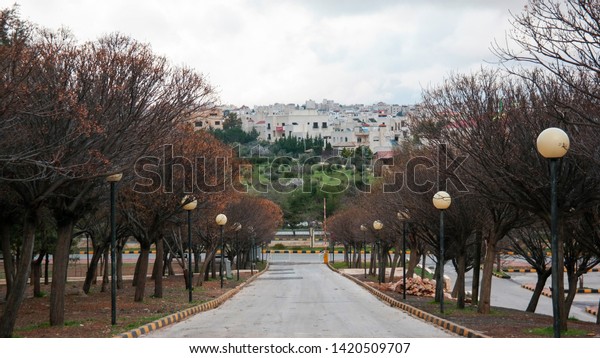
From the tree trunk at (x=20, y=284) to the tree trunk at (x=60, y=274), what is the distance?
1.94 meters

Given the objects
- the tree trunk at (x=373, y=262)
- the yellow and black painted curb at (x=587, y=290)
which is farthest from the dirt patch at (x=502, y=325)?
the tree trunk at (x=373, y=262)

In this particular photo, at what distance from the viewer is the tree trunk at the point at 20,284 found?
1736cm

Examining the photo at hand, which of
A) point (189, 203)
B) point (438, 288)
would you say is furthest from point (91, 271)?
point (438, 288)

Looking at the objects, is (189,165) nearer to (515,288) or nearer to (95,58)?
(95,58)

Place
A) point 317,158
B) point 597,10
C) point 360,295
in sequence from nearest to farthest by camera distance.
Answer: point 597,10
point 360,295
point 317,158

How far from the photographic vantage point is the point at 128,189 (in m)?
28.9

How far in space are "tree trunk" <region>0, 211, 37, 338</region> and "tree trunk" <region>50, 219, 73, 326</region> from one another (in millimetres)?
1942

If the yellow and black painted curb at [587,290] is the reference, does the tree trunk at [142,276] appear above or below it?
above

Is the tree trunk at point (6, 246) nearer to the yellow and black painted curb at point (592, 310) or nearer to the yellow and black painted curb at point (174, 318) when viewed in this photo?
the yellow and black painted curb at point (174, 318)

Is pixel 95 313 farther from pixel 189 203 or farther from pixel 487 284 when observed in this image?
pixel 487 284

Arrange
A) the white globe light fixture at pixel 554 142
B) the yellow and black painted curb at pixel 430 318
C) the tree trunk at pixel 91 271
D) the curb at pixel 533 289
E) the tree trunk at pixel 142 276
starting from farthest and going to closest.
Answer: the curb at pixel 533 289 < the tree trunk at pixel 91 271 < the tree trunk at pixel 142 276 < the yellow and black painted curb at pixel 430 318 < the white globe light fixture at pixel 554 142

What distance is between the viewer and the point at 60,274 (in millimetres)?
20250

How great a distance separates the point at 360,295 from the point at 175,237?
10.3m

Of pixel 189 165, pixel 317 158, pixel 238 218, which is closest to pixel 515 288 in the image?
pixel 238 218
